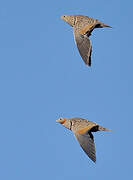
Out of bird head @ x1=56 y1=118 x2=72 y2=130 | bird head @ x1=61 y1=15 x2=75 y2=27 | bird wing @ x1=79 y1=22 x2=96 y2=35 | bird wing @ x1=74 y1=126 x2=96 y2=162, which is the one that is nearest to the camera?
bird wing @ x1=74 y1=126 x2=96 y2=162

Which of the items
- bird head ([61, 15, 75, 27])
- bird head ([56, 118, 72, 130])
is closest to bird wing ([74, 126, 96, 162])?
bird head ([56, 118, 72, 130])

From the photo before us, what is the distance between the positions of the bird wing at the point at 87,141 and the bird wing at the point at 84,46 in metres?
2.37

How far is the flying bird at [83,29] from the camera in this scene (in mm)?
23766

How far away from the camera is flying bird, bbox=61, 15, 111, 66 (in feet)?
78.0

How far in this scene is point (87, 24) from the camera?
83.4 ft

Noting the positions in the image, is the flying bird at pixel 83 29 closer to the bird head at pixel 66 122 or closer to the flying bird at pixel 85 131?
the flying bird at pixel 85 131

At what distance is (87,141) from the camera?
23.7 metres

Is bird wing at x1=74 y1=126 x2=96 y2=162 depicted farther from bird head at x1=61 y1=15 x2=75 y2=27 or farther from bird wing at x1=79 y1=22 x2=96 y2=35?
bird head at x1=61 y1=15 x2=75 y2=27

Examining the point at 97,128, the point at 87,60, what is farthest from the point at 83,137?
the point at 87,60

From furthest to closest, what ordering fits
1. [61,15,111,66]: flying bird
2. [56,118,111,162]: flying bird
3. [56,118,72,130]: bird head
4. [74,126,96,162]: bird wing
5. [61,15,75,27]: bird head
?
[61,15,75,27]: bird head < [56,118,72,130]: bird head < [61,15,111,66]: flying bird < [56,118,111,162]: flying bird < [74,126,96,162]: bird wing

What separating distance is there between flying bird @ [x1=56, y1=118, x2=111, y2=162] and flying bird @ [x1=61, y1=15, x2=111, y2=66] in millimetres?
2274

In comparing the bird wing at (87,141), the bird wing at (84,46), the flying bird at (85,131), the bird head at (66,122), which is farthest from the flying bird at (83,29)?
the bird head at (66,122)

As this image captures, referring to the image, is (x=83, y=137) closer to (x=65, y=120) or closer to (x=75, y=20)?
(x=65, y=120)

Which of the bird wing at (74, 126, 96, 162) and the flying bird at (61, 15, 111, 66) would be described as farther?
the flying bird at (61, 15, 111, 66)
